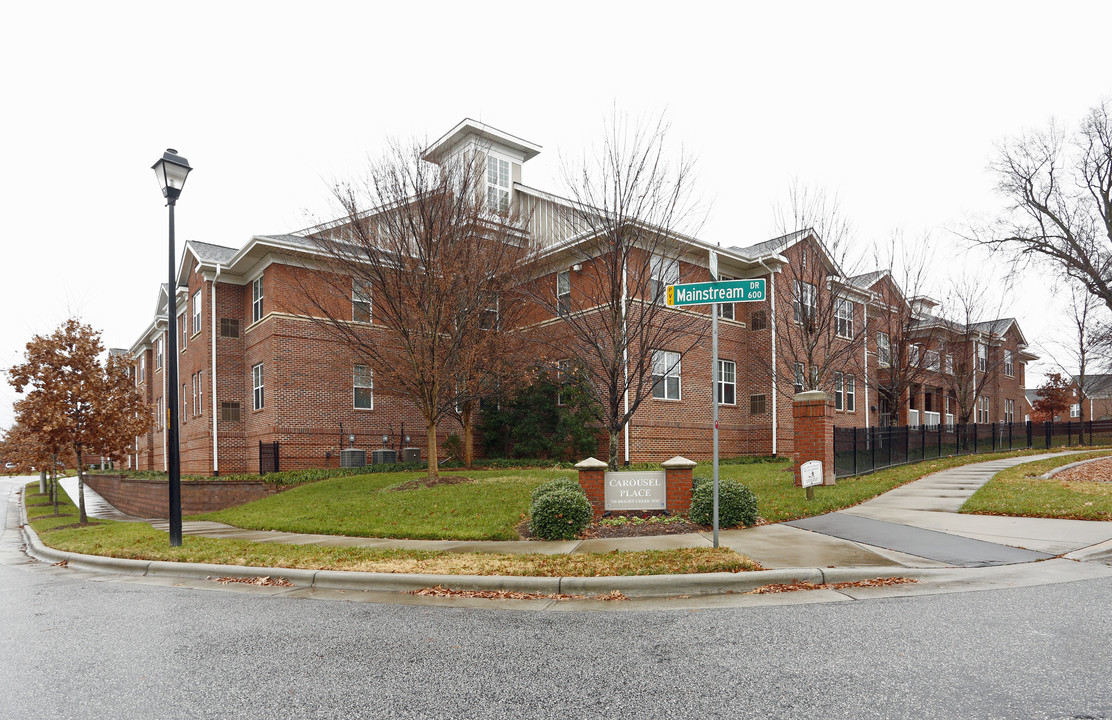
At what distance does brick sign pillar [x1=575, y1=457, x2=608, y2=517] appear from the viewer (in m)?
11.0

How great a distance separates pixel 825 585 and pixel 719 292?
3.42 meters

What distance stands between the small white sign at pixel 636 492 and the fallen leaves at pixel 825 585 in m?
4.00

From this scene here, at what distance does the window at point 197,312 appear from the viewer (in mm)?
27698

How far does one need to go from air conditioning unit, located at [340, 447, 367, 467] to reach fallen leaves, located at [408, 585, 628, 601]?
17.0 m

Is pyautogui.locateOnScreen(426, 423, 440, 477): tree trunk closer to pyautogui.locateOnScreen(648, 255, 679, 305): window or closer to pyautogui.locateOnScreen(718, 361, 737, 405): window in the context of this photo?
pyautogui.locateOnScreen(648, 255, 679, 305): window

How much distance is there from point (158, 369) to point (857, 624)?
141 feet

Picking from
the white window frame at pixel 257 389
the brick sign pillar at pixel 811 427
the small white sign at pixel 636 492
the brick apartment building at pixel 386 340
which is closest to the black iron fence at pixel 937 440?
the brick sign pillar at pixel 811 427

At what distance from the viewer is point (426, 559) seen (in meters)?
8.69

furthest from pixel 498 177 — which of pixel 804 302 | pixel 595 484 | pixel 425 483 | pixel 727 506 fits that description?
pixel 727 506

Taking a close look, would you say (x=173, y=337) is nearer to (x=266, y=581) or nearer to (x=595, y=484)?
(x=266, y=581)

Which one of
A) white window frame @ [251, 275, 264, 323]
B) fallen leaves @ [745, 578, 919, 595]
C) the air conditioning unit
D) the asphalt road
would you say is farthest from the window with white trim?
fallen leaves @ [745, 578, 919, 595]

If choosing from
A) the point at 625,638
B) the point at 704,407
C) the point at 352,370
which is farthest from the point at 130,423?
the point at 625,638

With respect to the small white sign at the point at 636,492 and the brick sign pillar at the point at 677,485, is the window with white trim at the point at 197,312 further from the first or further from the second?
the brick sign pillar at the point at 677,485

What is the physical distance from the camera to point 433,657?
509 centimetres
